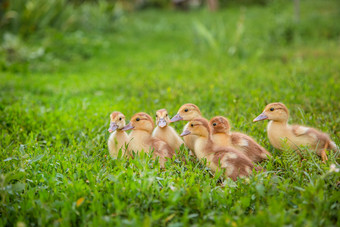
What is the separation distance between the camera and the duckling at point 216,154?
2.84 m

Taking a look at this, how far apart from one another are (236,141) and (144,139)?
0.89 meters

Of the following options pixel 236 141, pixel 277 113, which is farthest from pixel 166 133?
pixel 277 113

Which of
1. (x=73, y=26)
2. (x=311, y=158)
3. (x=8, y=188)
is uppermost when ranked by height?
(x=73, y=26)

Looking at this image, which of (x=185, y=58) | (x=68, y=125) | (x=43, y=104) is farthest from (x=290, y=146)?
(x=185, y=58)

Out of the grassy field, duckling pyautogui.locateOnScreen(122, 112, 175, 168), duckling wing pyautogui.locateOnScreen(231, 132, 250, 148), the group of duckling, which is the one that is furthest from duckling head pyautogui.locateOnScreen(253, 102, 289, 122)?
duckling pyautogui.locateOnScreen(122, 112, 175, 168)

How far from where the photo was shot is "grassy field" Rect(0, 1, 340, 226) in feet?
7.76

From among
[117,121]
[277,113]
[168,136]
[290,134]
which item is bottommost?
[290,134]

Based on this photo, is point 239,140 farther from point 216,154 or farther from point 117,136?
point 117,136

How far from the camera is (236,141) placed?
3.26 metres

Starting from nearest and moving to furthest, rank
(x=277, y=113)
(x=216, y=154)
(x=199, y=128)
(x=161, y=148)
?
(x=216, y=154)
(x=199, y=128)
(x=161, y=148)
(x=277, y=113)

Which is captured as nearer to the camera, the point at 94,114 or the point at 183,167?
the point at 183,167

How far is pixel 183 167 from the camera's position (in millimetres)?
2971

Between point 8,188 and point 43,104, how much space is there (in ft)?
10.0

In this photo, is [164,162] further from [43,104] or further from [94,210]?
[43,104]
